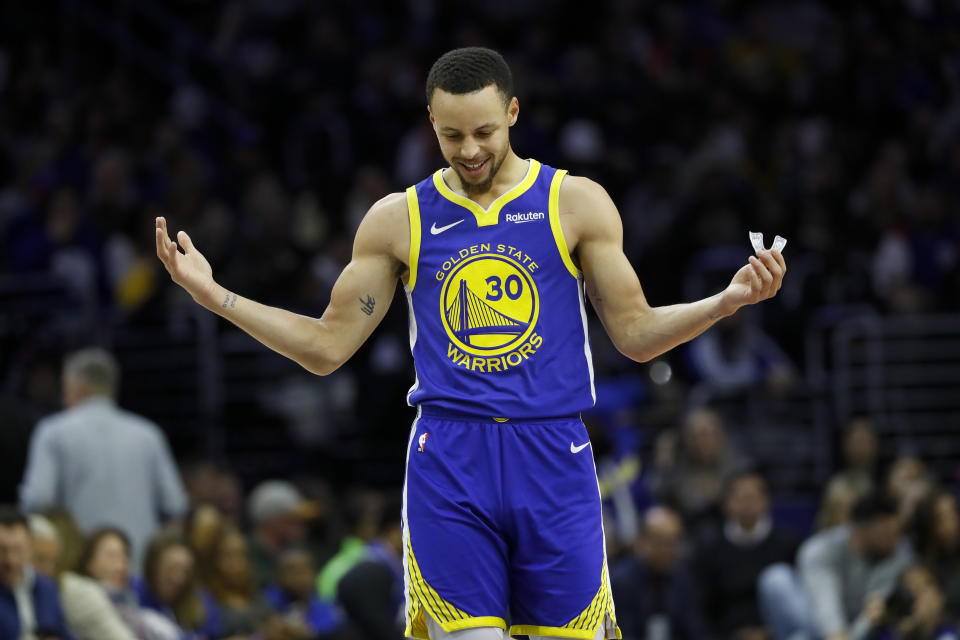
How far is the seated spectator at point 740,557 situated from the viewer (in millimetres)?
10547

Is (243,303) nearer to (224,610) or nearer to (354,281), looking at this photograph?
(354,281)

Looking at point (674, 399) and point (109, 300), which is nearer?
point (674, 399)

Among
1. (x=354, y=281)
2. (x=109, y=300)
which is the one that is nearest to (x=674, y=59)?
(x=109, y=300)

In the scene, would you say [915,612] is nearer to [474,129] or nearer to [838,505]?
[838,505]

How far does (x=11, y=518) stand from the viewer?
7750 mm

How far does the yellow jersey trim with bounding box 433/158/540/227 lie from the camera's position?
4770 mm

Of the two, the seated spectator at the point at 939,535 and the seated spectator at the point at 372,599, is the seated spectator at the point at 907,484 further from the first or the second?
the seated spectator at the point at 372,599

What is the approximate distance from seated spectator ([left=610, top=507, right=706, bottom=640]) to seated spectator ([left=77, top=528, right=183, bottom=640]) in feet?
10.2

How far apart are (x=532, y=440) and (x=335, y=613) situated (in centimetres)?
547

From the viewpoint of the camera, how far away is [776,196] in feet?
51.9

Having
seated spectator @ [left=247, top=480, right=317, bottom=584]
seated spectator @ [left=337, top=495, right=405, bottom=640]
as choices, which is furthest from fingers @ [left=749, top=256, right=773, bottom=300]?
seated spectator @ [left=247, top=480, right=317, bottom=584]

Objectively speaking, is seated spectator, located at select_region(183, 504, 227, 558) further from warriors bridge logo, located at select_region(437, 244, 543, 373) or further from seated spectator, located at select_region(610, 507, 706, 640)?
warriors bridge logo, located at select_region(437, 244, 543, 373)

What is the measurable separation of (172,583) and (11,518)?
1397 mm

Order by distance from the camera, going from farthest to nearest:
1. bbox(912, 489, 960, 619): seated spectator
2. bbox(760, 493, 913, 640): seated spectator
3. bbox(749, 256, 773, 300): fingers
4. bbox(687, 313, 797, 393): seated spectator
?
bbox(687, 313, 797, 393): seated spectator < bbox(760, 493, 913, 640): seated spectator < bbox(912, 489, 960, 619): seated spectator < bbox(749, 256, 773, 300): fingers
